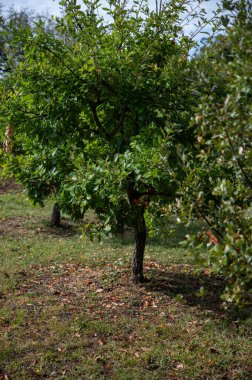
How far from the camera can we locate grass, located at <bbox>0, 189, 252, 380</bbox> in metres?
4.43

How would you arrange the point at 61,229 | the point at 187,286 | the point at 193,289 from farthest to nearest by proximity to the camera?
the point at 61,229
the point at 187,286
the point at 193,289

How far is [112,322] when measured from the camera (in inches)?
214

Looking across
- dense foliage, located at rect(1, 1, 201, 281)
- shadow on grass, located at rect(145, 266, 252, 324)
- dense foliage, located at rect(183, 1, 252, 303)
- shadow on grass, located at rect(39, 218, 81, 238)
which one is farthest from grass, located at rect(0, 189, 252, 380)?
shadow on grass, located at rect(39, 218, 81, 238)

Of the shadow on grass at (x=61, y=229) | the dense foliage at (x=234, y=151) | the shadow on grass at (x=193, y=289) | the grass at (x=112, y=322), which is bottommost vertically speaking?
the grass at (x=112, y=322)

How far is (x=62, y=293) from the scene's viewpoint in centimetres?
646

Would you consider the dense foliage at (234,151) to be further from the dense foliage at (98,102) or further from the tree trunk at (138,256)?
the tree trunk at (138,256)

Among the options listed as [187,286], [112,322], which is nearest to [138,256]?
[187,286]

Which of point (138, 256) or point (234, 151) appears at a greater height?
point (234, 151)

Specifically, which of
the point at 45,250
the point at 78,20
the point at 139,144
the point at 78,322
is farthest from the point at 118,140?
the point at 45,250

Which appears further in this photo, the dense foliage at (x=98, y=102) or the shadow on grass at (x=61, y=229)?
the shadow on grass at (x=61, y=229)

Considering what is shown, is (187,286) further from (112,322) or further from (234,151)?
(234,151)

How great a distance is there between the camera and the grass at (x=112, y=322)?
174 inches

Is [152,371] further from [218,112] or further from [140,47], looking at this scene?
[140,47]

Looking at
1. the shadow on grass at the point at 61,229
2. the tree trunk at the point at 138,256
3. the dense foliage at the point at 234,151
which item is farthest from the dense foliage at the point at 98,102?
the shadow on grass at the point at 61,229
